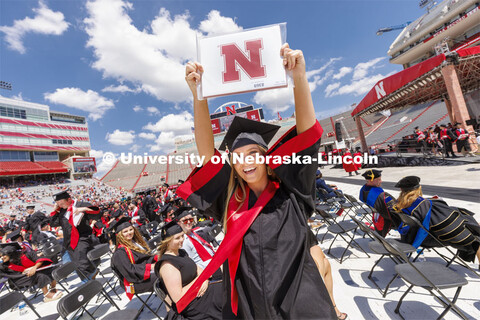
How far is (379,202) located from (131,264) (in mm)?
3896

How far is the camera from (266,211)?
119 cm

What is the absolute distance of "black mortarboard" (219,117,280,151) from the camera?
1.29m

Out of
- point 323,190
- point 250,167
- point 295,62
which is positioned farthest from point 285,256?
point 323,190

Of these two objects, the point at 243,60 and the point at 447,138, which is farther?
the point at 447,138

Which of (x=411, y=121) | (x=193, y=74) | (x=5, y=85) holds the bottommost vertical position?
(x=193, y=74)

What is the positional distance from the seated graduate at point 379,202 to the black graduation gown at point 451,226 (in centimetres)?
50

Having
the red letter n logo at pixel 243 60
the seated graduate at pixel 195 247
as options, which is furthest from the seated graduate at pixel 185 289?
the red letter n logo at pixel 243 60

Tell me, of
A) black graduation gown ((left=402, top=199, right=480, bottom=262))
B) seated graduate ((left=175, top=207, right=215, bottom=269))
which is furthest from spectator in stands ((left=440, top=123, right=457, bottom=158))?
seated graduate ((left=175, top=207, right=215, bottom=269))

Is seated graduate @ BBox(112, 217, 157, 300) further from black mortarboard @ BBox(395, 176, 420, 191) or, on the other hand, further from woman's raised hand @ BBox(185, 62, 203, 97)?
black mortarboard @ BBox(395, 176, 420, 191)

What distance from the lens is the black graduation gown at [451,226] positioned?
8.45 ft

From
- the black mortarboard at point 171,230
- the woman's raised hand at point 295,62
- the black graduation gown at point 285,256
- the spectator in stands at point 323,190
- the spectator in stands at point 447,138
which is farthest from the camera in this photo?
the spectator in stands at point 447,138

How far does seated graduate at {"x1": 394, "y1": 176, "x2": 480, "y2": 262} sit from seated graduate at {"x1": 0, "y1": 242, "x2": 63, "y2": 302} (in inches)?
262

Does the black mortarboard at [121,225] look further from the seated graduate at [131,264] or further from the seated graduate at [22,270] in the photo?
the seated graduate at [22,270]

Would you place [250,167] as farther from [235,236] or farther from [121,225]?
[121,225]
